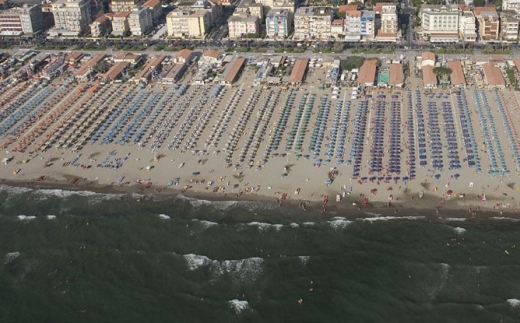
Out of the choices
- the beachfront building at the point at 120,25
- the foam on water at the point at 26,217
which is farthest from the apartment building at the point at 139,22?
the foam on water at the point at 26,217

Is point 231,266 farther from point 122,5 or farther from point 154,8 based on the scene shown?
point 122,5

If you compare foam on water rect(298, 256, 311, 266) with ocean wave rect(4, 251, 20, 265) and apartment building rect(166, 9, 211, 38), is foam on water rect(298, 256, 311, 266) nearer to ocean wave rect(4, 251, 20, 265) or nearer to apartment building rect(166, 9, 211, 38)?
ocean wave rect(4, 251, 20, 265)

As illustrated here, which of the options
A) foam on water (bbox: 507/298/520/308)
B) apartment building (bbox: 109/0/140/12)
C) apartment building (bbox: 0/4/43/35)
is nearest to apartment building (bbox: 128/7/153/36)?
apartment building (bbox: 109/0/140/12)

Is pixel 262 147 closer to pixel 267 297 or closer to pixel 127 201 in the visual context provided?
pixel 127 201

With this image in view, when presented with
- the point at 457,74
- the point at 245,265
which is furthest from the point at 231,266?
the point at 457,74

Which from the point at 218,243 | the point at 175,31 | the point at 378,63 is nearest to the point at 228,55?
the point at 175,31

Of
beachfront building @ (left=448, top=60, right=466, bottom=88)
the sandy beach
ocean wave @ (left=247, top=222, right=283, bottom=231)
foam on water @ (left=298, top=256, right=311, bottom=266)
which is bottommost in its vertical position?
foam on water @ (left=298, top=256, right=311, bottom=266)
